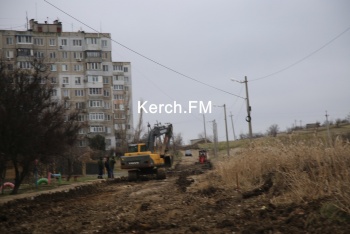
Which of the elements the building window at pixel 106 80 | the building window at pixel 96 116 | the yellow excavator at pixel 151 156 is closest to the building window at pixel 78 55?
the building window at pixel 106 80

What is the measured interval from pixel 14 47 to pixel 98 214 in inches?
Result: 2282

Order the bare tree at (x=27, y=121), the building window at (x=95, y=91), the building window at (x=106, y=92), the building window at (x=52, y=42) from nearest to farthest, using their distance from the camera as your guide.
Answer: the bare tree at (x=27, y=121) → the building window at (x=52, y=42) → the building window at (x=95, y=91) → the building window at (x=106, y=92)

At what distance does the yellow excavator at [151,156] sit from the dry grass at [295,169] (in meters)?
8.23

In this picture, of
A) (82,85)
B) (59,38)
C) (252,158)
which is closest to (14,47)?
(59,38)

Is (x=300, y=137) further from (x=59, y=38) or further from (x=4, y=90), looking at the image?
(x=59, y=38)

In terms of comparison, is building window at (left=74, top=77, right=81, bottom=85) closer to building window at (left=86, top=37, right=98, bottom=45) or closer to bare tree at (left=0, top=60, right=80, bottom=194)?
building window at (left=86, top=37, right=98, bottom=45)

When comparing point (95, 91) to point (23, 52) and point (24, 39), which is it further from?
point (24, 39)

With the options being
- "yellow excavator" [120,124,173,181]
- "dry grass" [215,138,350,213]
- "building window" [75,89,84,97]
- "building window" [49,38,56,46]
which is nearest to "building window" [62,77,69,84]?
"building window" [75,89,84,97]

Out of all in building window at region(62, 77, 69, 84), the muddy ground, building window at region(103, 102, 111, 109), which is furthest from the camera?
→ building window at region(103, 102, 111, 109)

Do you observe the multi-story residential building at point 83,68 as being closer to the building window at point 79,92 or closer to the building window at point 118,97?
the building window at point 79,92

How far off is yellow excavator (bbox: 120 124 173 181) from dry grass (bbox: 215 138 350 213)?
27.0 ft

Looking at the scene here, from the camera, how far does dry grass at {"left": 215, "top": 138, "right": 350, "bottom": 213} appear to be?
9.84 meters

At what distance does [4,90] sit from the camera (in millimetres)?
19984

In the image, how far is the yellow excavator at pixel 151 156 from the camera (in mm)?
25516
